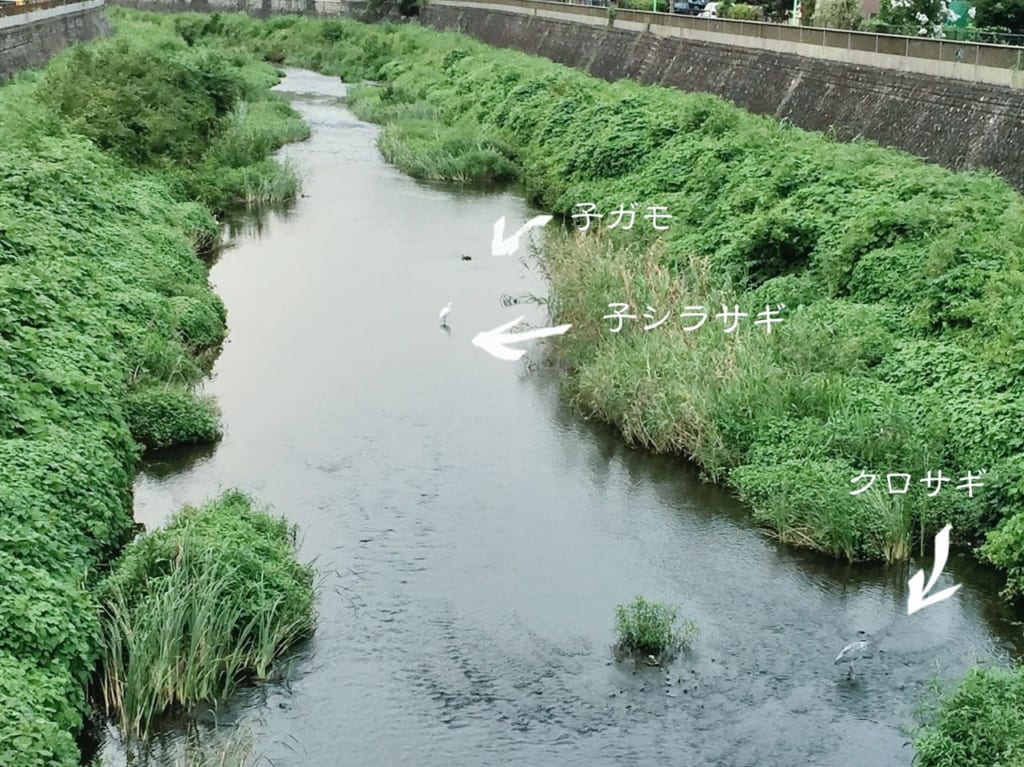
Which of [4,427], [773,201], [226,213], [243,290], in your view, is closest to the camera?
[4,427]

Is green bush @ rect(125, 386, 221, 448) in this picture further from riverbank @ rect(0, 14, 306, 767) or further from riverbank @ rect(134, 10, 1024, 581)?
riverbank @ rect(134, 10, 1024, 581)

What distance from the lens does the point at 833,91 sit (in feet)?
88.0

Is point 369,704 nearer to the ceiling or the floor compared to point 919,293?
nearer to the floor

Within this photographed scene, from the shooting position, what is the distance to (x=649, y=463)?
15.4 m

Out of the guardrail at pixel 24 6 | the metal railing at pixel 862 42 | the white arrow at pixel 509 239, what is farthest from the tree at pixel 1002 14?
the guardrail at pixel 24 6

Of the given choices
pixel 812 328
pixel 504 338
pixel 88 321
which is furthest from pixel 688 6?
pixel 88 321

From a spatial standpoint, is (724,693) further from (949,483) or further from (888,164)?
(888,164)

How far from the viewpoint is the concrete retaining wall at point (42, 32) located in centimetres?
3603

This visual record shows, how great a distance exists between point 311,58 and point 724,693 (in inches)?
2159

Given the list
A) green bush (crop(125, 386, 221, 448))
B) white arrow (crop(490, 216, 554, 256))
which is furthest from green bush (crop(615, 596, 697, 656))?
white arrow (crop(490, 216, 554, 256))

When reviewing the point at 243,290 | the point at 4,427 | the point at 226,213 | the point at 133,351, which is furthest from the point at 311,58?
the point at 4,427

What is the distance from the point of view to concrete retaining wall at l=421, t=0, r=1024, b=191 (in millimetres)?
20609

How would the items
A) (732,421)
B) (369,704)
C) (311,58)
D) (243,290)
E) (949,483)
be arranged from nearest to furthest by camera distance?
(369,704), (949,483), (732,421), (243,290), (311,58)

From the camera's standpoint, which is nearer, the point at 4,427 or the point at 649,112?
the point at 4,427
